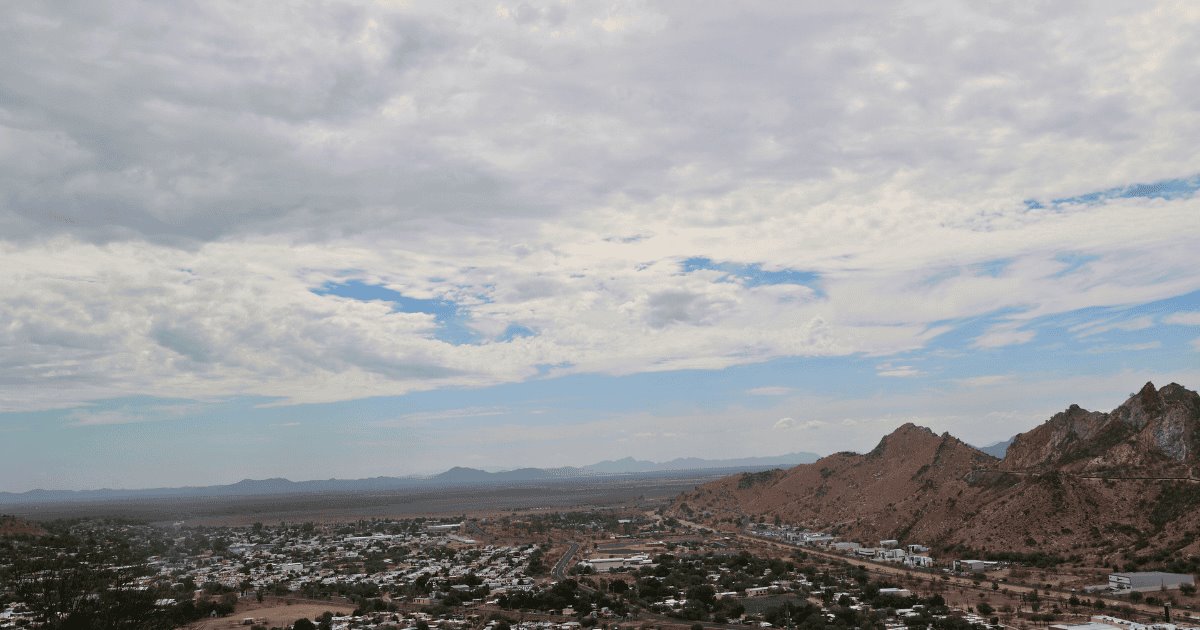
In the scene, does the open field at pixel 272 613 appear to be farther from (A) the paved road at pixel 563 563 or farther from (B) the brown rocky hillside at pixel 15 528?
(B) the brown rocky hillside at pixel 15 528

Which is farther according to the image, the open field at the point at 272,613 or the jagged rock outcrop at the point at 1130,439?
the jagged rock outcrop at the point at 1130,439

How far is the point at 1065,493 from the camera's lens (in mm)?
91000

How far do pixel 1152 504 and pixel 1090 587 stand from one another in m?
23.3

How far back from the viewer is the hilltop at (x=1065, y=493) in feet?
267

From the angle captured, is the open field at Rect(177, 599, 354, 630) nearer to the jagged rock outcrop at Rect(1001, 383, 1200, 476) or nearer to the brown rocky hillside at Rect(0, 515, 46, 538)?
the brown rocky hillside at Rect(0, 515, 46, 538)

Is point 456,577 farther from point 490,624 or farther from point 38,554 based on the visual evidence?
point 38,554

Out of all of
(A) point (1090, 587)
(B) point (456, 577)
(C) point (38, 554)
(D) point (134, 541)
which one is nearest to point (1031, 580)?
(A) point (1090, 587)

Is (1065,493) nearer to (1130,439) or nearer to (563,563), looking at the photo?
(1130,439)

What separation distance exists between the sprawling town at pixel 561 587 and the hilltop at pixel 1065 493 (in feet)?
21.8

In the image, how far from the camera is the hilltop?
81.4 meters

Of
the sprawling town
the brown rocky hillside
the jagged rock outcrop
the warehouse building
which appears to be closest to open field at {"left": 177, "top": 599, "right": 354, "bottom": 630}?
the sprawling town

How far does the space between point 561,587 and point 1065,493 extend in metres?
57.6

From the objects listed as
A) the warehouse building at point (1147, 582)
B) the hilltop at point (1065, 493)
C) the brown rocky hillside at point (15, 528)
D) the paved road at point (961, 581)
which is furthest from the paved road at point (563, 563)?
the brown rocky hillside at point (15, 528)

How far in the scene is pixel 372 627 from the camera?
5903 cm
